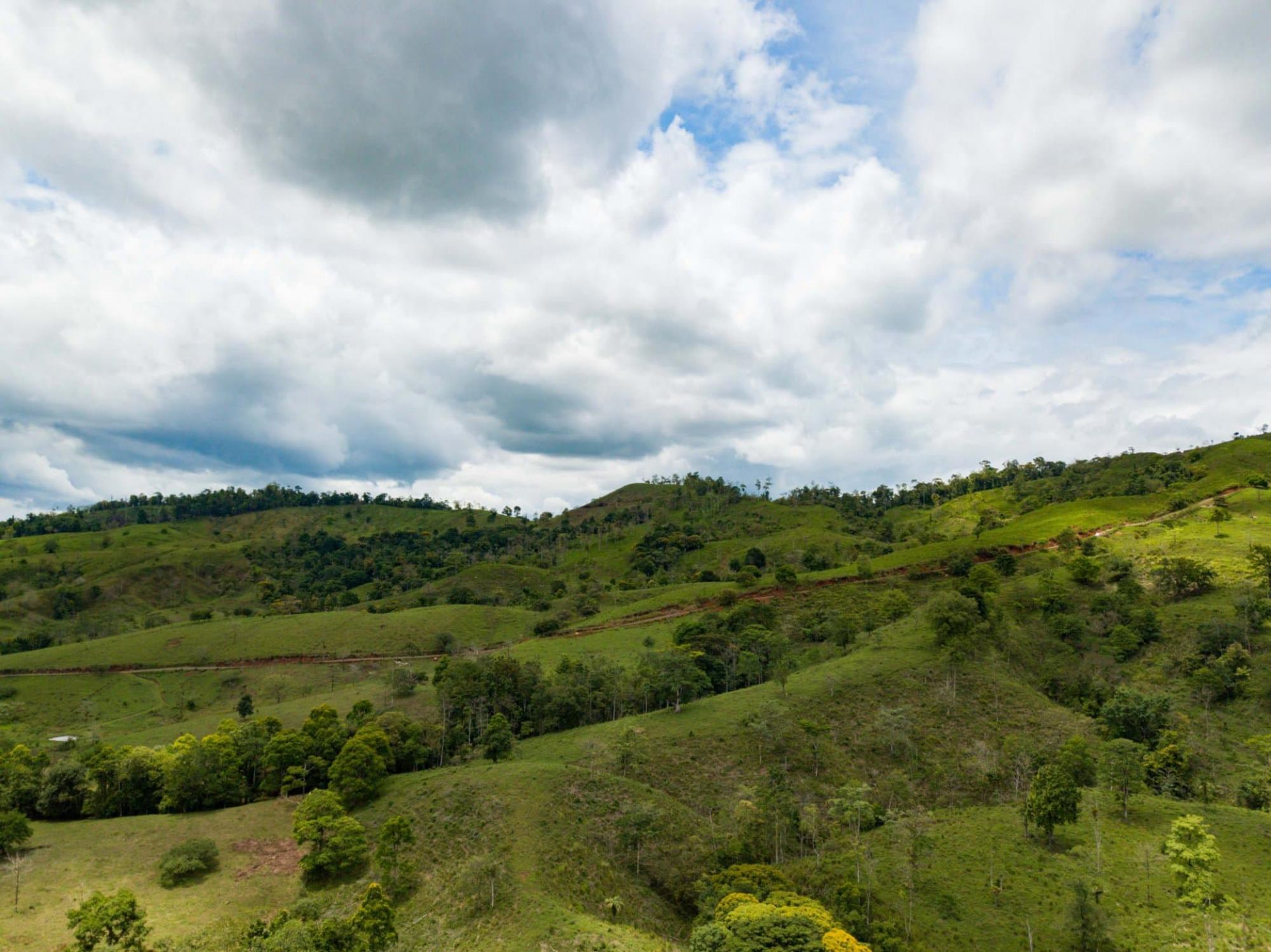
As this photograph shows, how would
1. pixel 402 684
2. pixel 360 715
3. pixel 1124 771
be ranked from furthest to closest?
1. pixel 402 684
2. pixel 360 715
3. pixel 1124 771

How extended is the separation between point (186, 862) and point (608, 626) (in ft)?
318

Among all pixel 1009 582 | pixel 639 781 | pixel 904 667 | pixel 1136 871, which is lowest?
pixel 1136 871

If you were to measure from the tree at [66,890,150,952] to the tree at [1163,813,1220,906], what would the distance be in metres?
80.6

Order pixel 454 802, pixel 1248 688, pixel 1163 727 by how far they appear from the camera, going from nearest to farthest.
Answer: pixel 454 802, pixel 1163 727, pixel 1248 688

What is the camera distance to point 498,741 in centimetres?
8144

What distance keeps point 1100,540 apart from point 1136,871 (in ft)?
408

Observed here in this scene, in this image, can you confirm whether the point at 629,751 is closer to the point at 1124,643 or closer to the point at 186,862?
the point at 186,862

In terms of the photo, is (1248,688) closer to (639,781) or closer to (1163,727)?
(1163,727)

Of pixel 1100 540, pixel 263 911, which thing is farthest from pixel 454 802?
pixel 1100 540

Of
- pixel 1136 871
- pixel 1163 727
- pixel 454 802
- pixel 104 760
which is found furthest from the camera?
pixel 1163 727

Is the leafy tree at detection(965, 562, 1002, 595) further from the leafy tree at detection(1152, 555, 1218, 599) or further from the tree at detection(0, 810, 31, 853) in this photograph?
the tree at detection(0, 810, 31, 853)

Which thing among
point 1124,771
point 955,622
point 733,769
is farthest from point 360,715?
point 1124,771

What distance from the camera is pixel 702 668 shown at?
363ft

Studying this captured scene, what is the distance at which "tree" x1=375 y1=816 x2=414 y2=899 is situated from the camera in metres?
58.7
